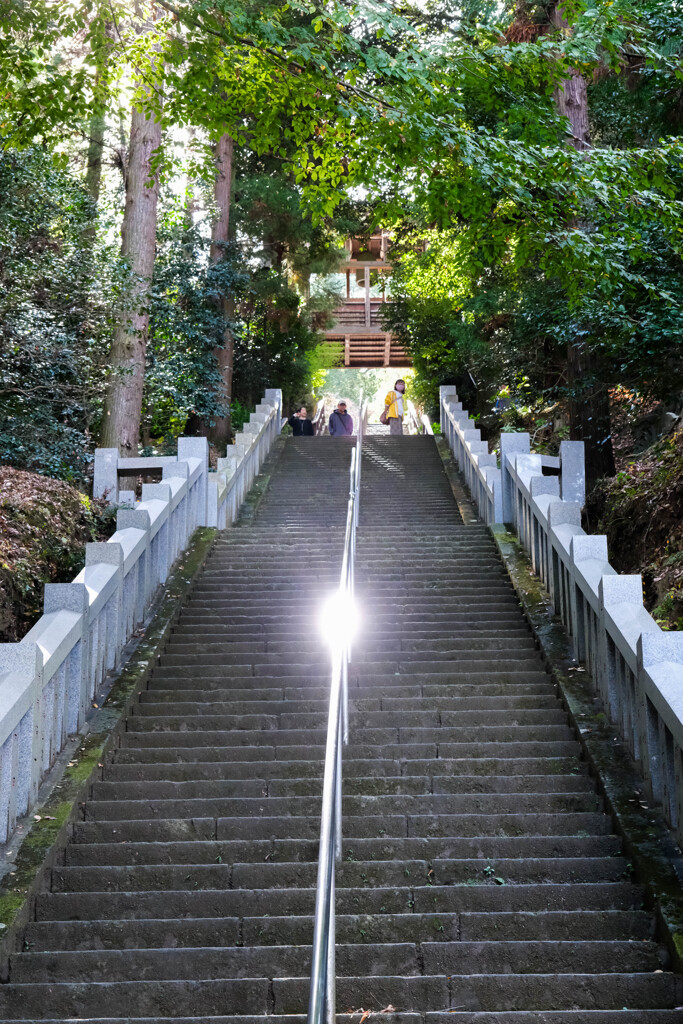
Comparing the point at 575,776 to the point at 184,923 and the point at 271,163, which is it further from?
the point at 271,163

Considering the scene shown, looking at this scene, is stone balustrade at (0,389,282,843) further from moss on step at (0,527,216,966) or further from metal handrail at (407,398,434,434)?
metal handrail at (407,398,434,434)

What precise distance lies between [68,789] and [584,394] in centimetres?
954

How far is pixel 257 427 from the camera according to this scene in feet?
53.4

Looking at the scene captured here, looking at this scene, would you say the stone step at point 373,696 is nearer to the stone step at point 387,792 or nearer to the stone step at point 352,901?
the stone step at point 387,792

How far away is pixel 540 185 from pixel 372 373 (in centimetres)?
5142

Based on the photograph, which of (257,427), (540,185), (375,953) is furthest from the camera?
(257,427)

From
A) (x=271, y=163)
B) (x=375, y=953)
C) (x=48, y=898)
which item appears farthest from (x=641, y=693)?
(x=271, y=163)

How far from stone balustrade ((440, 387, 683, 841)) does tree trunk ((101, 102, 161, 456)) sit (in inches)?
196

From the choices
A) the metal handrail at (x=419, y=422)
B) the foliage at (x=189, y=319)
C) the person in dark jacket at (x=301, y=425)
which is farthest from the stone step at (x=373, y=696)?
the metal handrail at (x=419, y=422)

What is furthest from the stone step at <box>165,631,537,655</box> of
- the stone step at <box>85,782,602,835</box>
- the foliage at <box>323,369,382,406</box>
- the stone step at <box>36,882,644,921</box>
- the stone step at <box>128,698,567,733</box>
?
the foliage at <box>323,369,382,406</box>

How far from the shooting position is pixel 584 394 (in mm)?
12977

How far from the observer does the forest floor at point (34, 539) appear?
7.88 m

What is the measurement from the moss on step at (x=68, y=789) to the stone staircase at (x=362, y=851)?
90mm

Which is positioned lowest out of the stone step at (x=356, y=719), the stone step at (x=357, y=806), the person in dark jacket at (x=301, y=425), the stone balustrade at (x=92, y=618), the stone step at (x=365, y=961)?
the stone step at (x=365, y=961)
